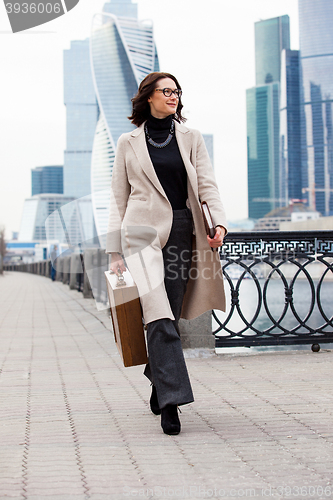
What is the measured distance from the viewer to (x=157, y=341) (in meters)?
3.10

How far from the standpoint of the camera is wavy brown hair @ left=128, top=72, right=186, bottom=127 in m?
3.39

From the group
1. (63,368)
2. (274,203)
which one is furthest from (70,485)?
(274,203)

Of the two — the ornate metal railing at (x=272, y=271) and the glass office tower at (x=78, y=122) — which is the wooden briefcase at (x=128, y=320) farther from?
the glass office tower at (x=78, y=122)

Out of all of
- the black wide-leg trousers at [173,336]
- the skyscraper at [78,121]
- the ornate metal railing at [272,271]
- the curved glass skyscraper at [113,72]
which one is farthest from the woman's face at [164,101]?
the skyscraper at [78,121]

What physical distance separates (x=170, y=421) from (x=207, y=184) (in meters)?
1.35

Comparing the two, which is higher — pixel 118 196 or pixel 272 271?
pixel 118 196

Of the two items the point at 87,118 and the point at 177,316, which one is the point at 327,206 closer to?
the point at 87,118

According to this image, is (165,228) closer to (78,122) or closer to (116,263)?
(116,263)

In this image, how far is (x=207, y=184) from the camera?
3.39 m

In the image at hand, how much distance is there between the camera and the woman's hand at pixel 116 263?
3.31 m

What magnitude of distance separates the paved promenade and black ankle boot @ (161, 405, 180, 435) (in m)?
0.04

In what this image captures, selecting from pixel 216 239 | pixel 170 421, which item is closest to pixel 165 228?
pixel 216 239

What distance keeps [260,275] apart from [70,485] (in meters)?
4.08

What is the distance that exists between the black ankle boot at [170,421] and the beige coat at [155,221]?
1.59 ft
